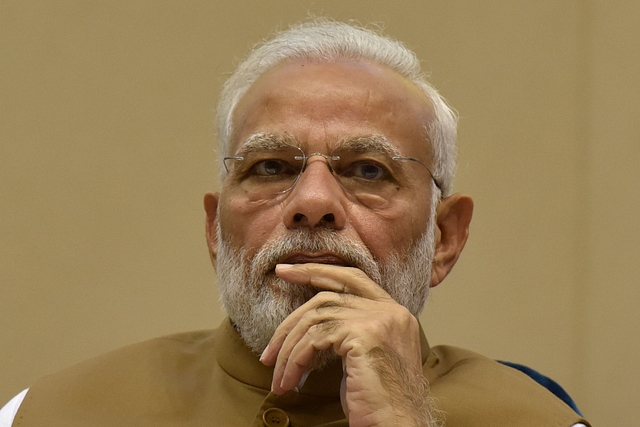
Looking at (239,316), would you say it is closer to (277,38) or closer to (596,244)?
(277,38)

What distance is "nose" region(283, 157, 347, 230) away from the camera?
1958 millimetres

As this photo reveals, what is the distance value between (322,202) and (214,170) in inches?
59.1

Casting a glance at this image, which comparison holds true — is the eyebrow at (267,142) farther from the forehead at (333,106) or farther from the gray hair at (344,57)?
the gray hair at (344,57)

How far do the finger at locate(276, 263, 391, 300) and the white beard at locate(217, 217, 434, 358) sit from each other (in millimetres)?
69

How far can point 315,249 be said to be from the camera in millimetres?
1953

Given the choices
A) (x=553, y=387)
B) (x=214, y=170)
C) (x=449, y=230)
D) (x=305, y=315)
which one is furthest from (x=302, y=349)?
(x=214, y=170)

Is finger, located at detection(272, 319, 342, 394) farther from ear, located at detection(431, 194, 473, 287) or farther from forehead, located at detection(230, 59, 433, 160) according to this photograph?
ear, located at detection(431, 194, 473, 287)

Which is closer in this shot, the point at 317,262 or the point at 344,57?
the point at 317,262

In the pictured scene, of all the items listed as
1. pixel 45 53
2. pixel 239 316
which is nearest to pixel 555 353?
pixel 239 316

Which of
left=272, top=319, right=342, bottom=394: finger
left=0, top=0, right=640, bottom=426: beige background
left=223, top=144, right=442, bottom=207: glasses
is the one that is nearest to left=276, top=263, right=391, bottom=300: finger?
left=272, top=319, right=342, bottom=394: finger

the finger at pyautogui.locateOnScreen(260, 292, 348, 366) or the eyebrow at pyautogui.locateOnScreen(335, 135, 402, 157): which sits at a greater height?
the eyebrow at pyautogui.locateOnScreen(335, 135, 402, 157)

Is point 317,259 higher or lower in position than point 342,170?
lower

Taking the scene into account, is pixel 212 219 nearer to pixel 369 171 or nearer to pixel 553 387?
pixel 369 171

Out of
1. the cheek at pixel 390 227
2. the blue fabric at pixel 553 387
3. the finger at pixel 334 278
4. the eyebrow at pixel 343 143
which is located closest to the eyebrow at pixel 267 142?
the eyebrow at pixel 343 143
